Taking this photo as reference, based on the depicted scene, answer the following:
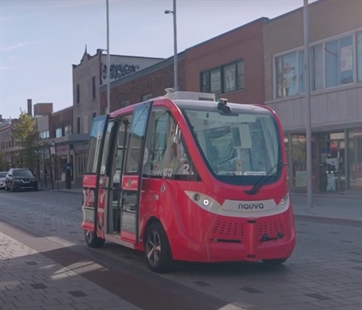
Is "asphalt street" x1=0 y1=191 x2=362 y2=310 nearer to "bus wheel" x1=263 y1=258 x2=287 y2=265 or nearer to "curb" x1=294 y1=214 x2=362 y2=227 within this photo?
"bus wheel" x1=263 y1=258 x2=287 y2=265

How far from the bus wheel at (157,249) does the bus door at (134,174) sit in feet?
1.42

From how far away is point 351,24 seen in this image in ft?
84.2

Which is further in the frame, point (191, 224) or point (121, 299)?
point (191, 224)

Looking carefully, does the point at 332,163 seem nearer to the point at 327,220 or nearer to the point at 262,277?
the point at 327,220

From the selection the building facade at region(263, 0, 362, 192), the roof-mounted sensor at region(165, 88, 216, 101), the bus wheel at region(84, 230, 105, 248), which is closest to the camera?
the roof-mounted sensor at region(165, 88, 216, 101)

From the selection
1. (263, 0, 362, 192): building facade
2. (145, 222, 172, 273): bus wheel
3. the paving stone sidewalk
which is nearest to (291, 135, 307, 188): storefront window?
(263, 0, 362, 192): building facade

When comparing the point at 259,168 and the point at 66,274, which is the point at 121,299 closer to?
the point at 66,274

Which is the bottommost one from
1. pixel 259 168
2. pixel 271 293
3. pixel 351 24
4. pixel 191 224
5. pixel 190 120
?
pixel 271 293

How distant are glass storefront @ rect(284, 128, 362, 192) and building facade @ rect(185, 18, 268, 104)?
10.6 ft

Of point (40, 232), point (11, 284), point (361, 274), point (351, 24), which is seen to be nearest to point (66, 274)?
point (11, 284)

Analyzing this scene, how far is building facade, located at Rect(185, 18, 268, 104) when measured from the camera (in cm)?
3152

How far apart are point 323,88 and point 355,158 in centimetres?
324

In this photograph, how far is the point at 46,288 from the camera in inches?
359

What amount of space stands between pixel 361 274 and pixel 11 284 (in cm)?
522
